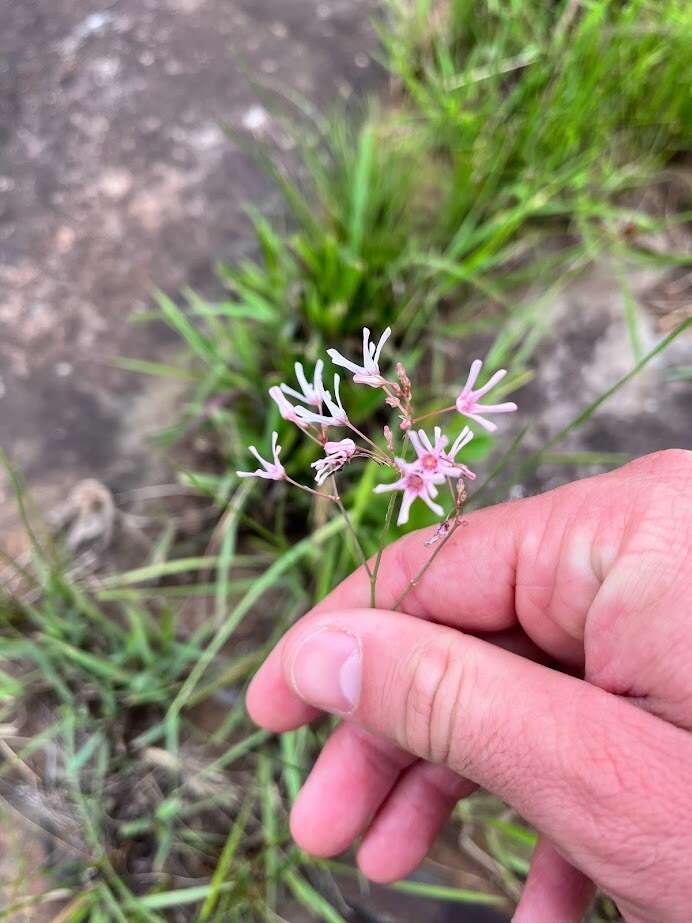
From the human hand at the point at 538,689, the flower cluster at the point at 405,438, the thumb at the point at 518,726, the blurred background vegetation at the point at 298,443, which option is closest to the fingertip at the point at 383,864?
the human hand at the point at 538,689

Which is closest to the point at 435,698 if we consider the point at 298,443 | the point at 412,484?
the point at 412,484

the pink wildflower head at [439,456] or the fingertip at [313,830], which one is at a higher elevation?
the pink wildflower head at [439,456]

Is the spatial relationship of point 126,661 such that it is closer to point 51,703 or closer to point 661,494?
point 51,703

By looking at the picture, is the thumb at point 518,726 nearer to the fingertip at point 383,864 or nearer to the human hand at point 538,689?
the human hand at point 538,689

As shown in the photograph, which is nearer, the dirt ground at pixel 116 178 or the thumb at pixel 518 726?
the thumb at pixel 518 726

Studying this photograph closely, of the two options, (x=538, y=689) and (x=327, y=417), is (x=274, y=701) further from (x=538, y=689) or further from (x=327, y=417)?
(x=327, y=417)

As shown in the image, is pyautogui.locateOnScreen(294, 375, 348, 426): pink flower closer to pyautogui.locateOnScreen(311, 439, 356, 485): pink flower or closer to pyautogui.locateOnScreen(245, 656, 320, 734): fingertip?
pyautogui.locateOnScreen(311, 439, 356, 485): pink flower
